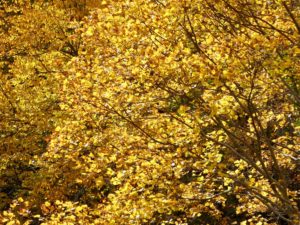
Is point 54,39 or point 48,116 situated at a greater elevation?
point 54,39

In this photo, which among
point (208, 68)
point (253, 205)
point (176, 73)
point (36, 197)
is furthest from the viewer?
point (36, 197)

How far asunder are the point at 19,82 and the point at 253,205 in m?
10.3

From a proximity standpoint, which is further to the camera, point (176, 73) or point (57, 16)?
point (57, 16)

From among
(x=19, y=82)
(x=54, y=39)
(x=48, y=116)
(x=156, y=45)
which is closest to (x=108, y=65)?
(x=156, y=45)

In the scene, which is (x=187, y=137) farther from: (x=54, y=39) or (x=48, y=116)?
(x=54, y=39)

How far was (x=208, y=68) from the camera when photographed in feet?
22.9

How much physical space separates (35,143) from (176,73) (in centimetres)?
1131

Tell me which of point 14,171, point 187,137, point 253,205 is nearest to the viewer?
point 187,137

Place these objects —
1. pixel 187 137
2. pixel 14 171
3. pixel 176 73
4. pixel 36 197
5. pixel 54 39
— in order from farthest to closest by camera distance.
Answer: pixel 54 39 < pixel 14 171 < pixel 36 197 < pixel 187 137 < pixel 176 73

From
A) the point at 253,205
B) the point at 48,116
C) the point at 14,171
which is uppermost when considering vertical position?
the point at 48,116

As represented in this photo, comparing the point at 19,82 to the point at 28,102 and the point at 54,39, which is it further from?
the point at 54,39

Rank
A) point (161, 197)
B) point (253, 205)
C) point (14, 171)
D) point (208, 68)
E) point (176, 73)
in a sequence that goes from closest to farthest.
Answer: point (208, 68) < point (176, 73) < point (161, 197) < point (253, 205) < point (14, 171)

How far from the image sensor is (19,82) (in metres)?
18.5

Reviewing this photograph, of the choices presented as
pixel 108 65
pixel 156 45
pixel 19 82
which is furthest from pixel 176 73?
pixel 19 82
